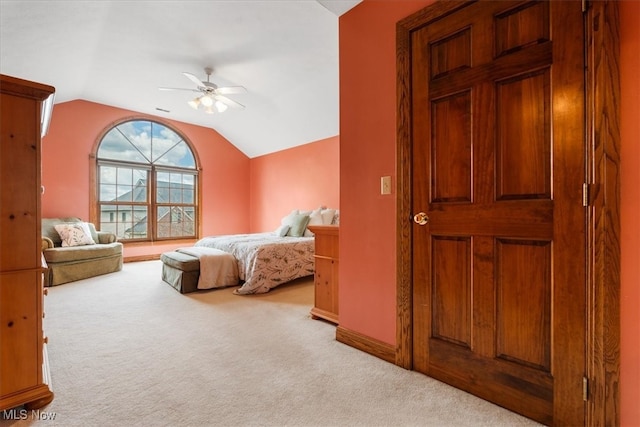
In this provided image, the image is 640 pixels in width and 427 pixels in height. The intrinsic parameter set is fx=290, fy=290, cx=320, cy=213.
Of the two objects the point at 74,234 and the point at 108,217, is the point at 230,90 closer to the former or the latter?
the point at 74,234

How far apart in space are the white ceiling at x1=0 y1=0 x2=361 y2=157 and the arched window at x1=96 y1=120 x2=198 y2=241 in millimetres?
742

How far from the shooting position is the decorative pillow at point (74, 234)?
14.2 ft

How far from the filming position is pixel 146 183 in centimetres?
596

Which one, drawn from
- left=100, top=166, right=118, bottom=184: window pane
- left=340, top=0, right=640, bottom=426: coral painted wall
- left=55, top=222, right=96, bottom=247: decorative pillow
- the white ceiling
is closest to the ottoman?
left=55, top=222, right=96, bottom=247: decorative pillow

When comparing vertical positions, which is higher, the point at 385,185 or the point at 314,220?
the point at 385,185

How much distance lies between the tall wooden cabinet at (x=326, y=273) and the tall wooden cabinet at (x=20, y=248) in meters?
1.79

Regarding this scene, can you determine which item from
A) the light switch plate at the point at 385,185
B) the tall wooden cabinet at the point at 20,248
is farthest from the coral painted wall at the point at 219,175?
the tall wooden cabinet at the point at 20,248

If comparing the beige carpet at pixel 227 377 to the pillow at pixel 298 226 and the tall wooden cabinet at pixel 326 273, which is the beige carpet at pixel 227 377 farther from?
the pillow at pixel 298 226

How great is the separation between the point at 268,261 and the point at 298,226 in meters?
1.28

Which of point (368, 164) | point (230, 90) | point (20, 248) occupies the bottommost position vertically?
point (20, 248)

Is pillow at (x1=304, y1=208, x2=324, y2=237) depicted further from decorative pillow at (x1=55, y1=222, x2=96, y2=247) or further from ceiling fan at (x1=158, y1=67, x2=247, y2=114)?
decorative pillow at (x1=55, y1=222, x2=96, y2=247)

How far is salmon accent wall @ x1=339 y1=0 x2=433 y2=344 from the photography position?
1.86 m

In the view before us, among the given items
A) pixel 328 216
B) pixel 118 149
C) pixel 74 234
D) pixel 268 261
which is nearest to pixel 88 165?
pixel 118 149

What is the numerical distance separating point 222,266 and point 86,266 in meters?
2.22
